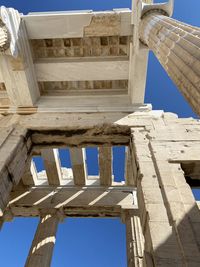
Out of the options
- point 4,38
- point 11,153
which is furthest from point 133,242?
point 4,38

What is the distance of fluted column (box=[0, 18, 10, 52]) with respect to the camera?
572 centimetres

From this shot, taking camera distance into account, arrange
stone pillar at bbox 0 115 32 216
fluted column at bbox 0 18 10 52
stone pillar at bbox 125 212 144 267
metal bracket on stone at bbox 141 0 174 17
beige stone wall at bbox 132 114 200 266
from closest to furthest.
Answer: beige stone wall at bbox 132 114 200 266 < stone pillar at bbox 0 115 32 216 < fluted column at bbox 0 18 10 52 < metal bracket on stone at bbox 141 0 174 17 < stone pillar at bbox 125 212 144 267

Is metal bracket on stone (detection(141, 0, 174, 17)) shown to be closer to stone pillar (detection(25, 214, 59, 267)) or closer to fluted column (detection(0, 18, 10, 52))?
fluted column (detection(0, 18, 10, 52))

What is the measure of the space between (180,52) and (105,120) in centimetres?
360

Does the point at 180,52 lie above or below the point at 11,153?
above

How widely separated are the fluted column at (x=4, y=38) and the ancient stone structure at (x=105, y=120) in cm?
3

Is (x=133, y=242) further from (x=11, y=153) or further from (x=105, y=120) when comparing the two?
(x=11, y=153)

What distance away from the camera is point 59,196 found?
32.9 ft

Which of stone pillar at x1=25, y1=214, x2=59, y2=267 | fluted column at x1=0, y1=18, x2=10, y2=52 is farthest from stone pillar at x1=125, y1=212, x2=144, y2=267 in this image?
fluted column at x1=0, y1=18, x2=10, y2=52

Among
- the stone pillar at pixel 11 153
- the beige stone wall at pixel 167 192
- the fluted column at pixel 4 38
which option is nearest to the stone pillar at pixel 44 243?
the stone pillar at pixel 11 153

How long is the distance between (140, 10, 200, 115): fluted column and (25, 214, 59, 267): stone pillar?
7217mm

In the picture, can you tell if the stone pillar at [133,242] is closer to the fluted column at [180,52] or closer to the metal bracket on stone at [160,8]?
the fluted column at [180,52]

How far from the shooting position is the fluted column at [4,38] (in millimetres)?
5720

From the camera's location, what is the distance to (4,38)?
19.3ft
